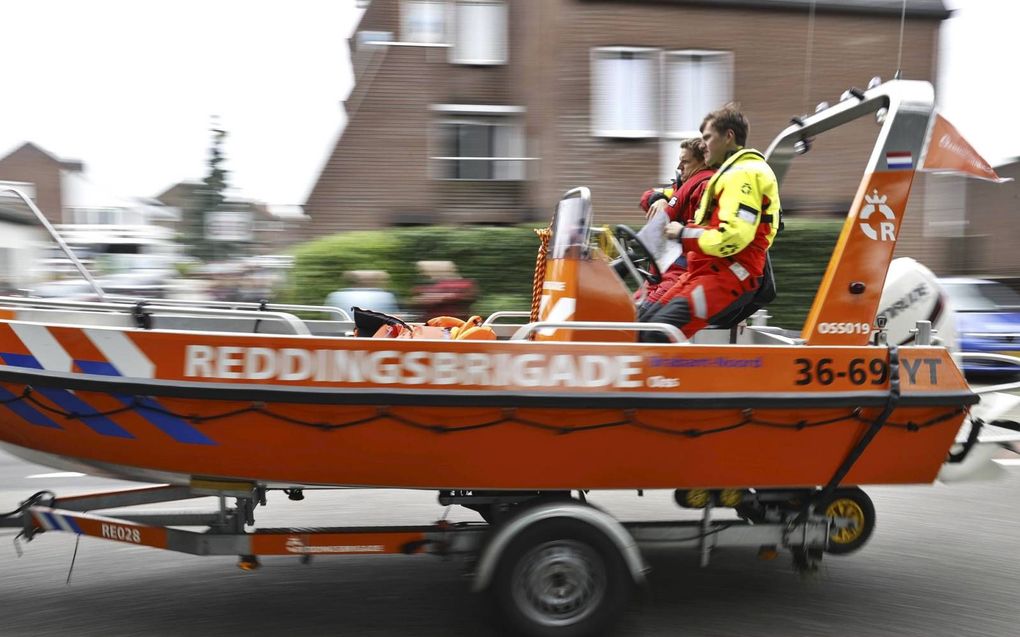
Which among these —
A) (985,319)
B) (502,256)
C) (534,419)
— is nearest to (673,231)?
(534,419)

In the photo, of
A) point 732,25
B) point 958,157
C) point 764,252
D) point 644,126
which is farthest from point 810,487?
point 732,25

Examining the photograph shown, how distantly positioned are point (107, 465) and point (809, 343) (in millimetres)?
3040

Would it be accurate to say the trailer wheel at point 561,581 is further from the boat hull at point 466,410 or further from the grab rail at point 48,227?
the grab rail at point 48,227

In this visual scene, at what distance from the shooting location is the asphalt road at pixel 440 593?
3598 mm

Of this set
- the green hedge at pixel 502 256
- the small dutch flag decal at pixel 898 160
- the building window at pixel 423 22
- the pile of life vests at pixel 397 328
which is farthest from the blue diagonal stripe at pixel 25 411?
the building window at pixel 423 22

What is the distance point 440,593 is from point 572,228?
1.88 metres

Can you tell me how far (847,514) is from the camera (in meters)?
3.84

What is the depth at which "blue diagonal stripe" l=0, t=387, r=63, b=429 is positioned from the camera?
324 centimetres

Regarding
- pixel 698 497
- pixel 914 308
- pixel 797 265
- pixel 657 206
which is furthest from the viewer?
pixel 797 265

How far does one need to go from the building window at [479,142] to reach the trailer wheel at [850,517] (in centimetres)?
1231

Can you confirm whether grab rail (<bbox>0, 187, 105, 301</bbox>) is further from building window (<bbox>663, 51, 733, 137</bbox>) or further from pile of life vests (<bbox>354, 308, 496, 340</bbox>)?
building window (<bbox>663, 51, 733, 137</bbox>)

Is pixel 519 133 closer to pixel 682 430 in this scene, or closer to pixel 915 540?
pixel 915 540

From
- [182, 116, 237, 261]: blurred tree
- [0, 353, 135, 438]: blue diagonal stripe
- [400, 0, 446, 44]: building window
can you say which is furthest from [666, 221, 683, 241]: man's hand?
[182, 116, 237, 261]: blurred tree

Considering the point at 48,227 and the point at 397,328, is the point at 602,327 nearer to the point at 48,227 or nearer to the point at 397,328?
the point at 397,328
